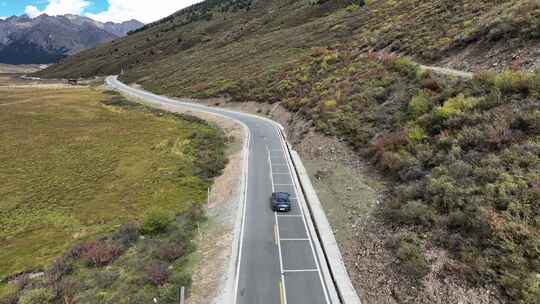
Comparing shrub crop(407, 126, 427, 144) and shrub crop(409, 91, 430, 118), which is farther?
shrub crop(409, 91, 430, 118)

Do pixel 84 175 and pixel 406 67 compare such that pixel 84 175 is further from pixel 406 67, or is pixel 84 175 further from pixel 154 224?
pixel 406 67

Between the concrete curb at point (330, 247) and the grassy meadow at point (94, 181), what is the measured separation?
352 inches

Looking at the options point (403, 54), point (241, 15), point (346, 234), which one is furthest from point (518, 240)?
point (241, 15)

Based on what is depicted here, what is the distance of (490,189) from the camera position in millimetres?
13586

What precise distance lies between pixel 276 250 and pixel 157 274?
683cm

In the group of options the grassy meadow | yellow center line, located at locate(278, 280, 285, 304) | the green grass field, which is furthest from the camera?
the green grass field

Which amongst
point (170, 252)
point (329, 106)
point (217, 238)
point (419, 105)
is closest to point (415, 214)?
Answer: point (217, 238)

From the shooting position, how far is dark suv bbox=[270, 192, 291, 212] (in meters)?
21.5

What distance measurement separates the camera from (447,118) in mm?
20609

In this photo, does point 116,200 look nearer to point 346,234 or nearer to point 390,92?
point 346,234

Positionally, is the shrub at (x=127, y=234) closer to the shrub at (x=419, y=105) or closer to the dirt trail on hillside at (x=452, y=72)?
the shrub at (x=419, y=105)

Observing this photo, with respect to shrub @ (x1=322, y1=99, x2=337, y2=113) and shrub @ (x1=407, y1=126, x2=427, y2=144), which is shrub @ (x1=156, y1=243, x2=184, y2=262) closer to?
shrub @ (x1=407, y1=126, x2=427, y2=144)

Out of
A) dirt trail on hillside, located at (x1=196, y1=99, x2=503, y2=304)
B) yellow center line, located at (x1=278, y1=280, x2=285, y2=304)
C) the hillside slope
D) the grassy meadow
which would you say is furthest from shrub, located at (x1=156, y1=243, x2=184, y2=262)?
the hillside slope

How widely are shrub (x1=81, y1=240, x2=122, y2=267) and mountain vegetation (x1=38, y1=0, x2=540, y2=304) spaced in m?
17.1
